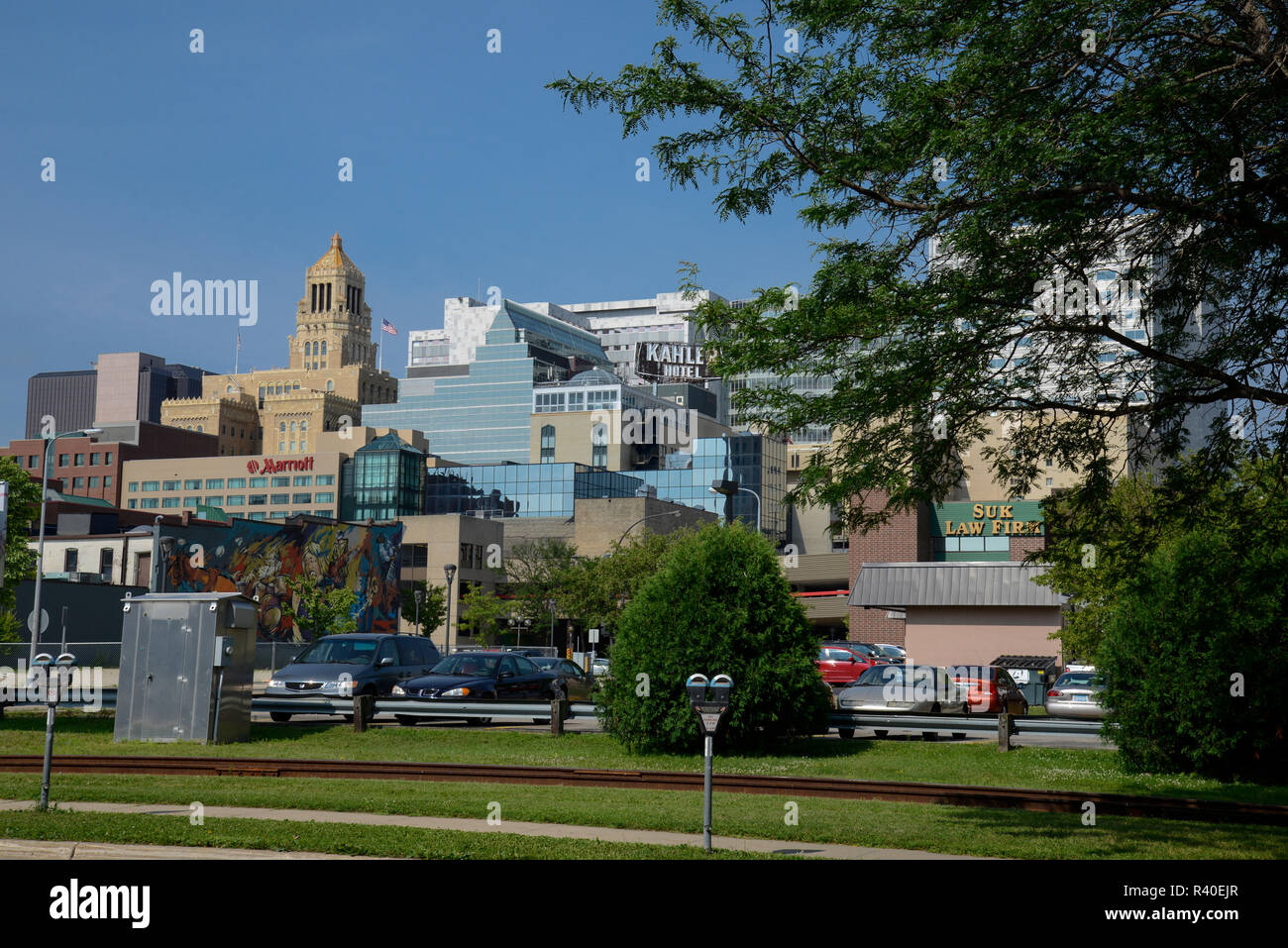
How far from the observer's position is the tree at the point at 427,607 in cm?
10044

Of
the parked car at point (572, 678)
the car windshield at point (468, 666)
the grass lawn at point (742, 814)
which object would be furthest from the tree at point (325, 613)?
the grass lawn at point (742, 814)

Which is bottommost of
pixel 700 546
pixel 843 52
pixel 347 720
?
pixel 347 720

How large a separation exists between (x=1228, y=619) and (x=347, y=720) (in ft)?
52.2

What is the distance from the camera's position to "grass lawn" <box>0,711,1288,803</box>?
17.6 metres

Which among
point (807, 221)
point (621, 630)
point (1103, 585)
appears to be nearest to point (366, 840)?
point (807, 221)

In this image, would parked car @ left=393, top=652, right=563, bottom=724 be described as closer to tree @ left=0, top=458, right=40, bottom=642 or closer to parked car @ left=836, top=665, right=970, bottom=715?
parked car @ left=836, top=665, right=970, bottom=715

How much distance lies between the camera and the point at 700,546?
2086cm

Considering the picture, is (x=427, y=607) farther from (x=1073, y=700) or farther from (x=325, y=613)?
(x=1073, y=700)

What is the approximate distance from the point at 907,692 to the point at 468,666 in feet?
29.6

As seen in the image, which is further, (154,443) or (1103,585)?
(154,443)

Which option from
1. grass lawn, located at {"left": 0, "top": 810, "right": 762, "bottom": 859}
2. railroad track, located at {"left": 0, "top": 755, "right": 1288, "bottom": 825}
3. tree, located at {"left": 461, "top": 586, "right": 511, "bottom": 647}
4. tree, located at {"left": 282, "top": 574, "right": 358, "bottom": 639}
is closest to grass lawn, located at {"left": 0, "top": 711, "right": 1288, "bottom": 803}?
railroad track, located at {"left": 0, "top": 755, "right": 1288, "bottom": 825}

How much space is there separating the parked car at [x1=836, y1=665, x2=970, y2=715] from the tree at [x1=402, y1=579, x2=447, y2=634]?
7541 cm

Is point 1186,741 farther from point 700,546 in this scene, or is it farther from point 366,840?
point 366,840

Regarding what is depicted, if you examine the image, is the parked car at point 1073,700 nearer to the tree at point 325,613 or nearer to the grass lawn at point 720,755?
the grass lawn at point 720,755
